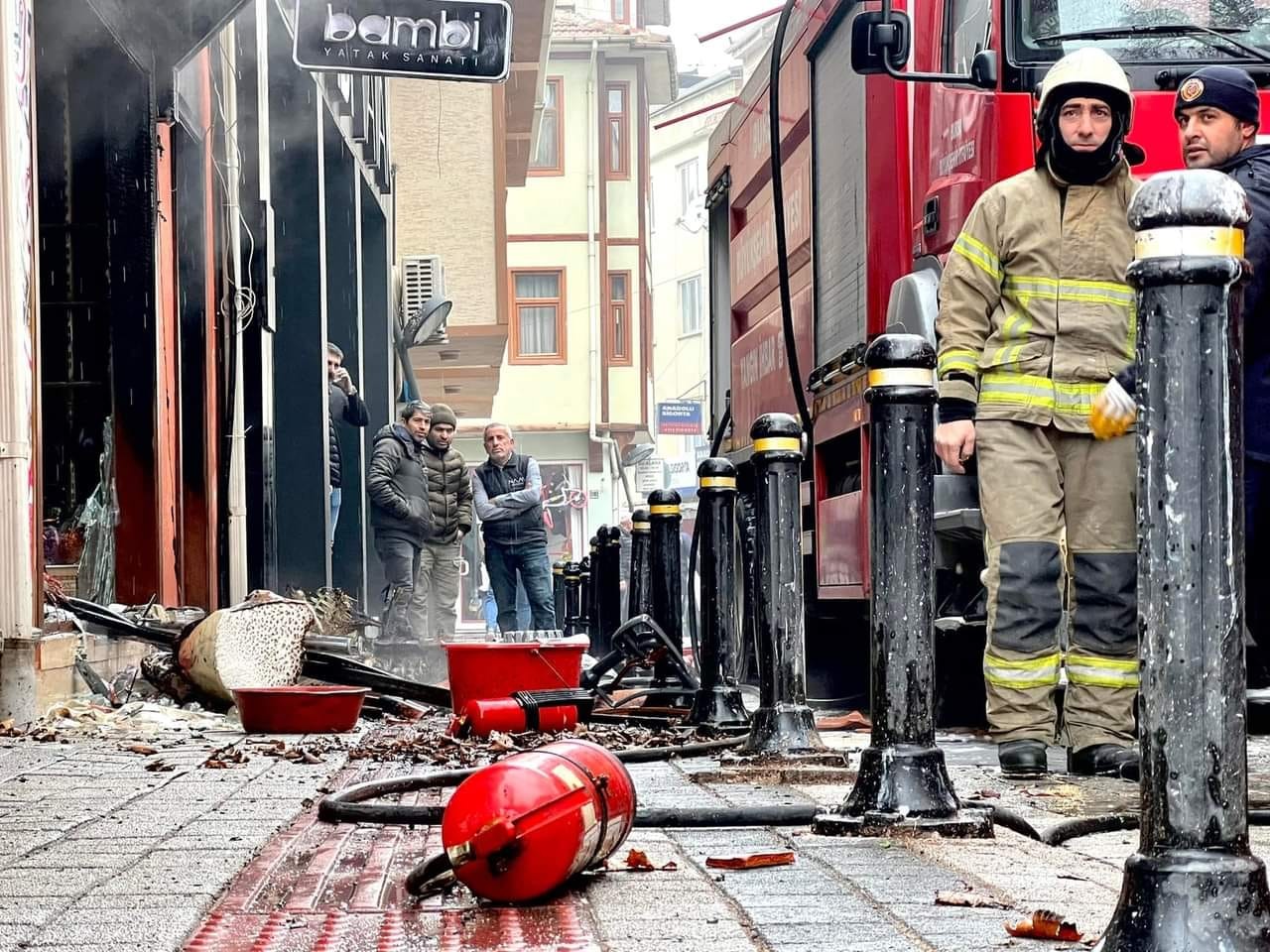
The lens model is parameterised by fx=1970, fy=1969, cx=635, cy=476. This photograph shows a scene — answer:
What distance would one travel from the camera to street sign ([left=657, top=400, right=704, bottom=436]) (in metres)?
48.7

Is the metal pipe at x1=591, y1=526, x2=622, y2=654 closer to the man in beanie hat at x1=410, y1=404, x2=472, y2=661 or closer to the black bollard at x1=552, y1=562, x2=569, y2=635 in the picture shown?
the man in beanie hat at x1=410, y1=404, x2=472, y2=661

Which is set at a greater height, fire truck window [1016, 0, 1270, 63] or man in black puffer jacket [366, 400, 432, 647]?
fire truck window [1016, 0, 1270, 63]

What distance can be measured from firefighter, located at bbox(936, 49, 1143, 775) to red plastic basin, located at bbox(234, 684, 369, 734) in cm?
276

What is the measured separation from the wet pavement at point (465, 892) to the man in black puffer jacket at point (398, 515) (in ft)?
30.7

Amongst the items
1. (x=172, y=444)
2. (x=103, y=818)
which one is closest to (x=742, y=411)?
(x=172, y=444)

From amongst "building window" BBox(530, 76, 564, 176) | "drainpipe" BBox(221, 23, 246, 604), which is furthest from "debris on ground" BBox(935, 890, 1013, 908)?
"building window" BBox(530, 76, 564, 176)

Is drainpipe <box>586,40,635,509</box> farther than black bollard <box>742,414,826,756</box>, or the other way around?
drainpipe <box>586,40,635,509</box>

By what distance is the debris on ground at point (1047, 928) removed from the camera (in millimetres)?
2836

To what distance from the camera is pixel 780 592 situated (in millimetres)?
5656

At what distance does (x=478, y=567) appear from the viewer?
40.7 meters

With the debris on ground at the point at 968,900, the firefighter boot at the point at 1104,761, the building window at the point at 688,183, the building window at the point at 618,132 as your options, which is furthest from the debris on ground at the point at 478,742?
the building window at the point at 688,183

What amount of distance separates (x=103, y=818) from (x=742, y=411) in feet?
28.5

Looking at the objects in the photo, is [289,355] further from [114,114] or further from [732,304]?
[114,114]

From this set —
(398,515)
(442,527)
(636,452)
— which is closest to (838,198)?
(398,515)
